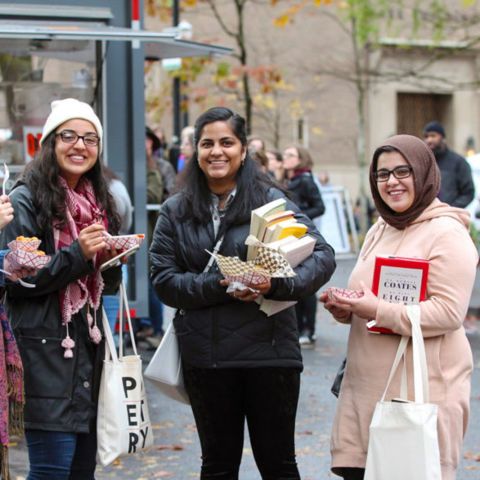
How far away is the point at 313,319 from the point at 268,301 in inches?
264

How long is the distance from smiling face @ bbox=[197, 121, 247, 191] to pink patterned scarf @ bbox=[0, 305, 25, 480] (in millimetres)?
1084

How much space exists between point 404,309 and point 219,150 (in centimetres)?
108

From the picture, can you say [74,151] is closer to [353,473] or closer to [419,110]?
[353,473]

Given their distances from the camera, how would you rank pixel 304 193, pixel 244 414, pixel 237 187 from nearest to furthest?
pixel 237 187 < pixel 244 414 < pixel 304 193

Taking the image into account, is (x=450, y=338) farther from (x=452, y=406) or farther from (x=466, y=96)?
(x=466, y=96)

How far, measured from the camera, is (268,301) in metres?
4.39

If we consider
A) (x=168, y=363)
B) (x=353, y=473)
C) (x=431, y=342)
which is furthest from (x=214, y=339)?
(x=431, y=342)

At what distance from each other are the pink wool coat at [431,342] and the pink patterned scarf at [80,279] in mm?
1046

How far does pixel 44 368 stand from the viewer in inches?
166

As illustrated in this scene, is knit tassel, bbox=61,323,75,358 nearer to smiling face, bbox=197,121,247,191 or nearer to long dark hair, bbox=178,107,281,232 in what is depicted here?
long dark hair, bbox=178,107,281,232

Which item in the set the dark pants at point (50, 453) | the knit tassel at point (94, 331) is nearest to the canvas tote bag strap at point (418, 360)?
the knit tassel at point (94, 331)

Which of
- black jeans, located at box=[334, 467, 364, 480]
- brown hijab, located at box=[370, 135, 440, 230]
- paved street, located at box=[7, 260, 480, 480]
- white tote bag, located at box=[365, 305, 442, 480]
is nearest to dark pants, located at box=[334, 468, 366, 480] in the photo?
black jeans, located at box=[334, 467, 364, 480]

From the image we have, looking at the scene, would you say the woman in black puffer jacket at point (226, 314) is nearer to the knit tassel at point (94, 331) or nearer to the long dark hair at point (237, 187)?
the long dark hair at point (237, 187)

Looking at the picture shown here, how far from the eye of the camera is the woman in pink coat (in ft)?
13.2
